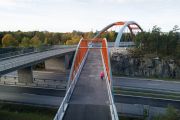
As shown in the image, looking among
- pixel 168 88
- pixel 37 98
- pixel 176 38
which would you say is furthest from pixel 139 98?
pixel 176 38

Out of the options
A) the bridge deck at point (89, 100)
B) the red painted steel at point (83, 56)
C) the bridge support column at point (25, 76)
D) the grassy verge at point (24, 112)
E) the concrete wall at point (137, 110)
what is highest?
the red painted steel at point (83, 56)

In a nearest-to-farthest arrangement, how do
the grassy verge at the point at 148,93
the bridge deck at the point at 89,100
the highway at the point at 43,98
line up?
the bridge deck at the point at 89,100 < the highway at the point at 43,98 < the grassy verge at the point at 148,93

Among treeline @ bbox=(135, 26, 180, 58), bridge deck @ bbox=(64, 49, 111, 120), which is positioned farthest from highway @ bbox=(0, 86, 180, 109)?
treeline @ bbox=(135, 26, 180, 58)

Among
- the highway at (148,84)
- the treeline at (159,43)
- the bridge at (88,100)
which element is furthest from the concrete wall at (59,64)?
the bridge at (88,100)

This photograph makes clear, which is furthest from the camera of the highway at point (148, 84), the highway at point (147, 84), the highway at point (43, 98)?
the highway at point (148, 84)

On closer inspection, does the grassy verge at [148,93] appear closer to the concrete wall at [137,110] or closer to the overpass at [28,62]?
the concrete wall at [137,110]
